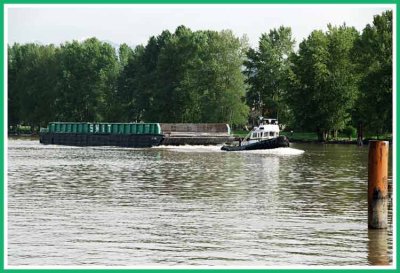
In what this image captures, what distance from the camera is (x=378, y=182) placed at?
23.9m

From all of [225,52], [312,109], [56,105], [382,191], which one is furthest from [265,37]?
[382,191]

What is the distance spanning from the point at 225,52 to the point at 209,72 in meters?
3.65

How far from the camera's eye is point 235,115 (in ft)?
415

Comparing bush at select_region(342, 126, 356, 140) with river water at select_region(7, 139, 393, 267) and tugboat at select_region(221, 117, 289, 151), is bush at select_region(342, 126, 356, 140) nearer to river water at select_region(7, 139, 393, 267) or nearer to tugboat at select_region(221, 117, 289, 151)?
tugboat at select_region(221, 117, 289, 151)

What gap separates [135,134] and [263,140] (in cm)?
2538

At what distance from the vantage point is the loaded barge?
105m

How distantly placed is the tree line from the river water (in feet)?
175

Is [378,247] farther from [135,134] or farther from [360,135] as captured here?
[135,134]

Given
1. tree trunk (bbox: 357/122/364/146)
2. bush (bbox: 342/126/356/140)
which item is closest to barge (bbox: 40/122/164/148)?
tree trunk (bbox: 357/122/364/146)

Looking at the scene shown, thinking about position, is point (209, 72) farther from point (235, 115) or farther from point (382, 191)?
point (382, 191)

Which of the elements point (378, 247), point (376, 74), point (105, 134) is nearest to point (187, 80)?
point (105, 134)

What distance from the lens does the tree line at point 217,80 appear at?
99.8 meters

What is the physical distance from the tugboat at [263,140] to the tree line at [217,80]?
12028mm

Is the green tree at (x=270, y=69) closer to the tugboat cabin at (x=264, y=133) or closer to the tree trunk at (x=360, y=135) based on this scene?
the tree trunk at (x=360, y=135)
